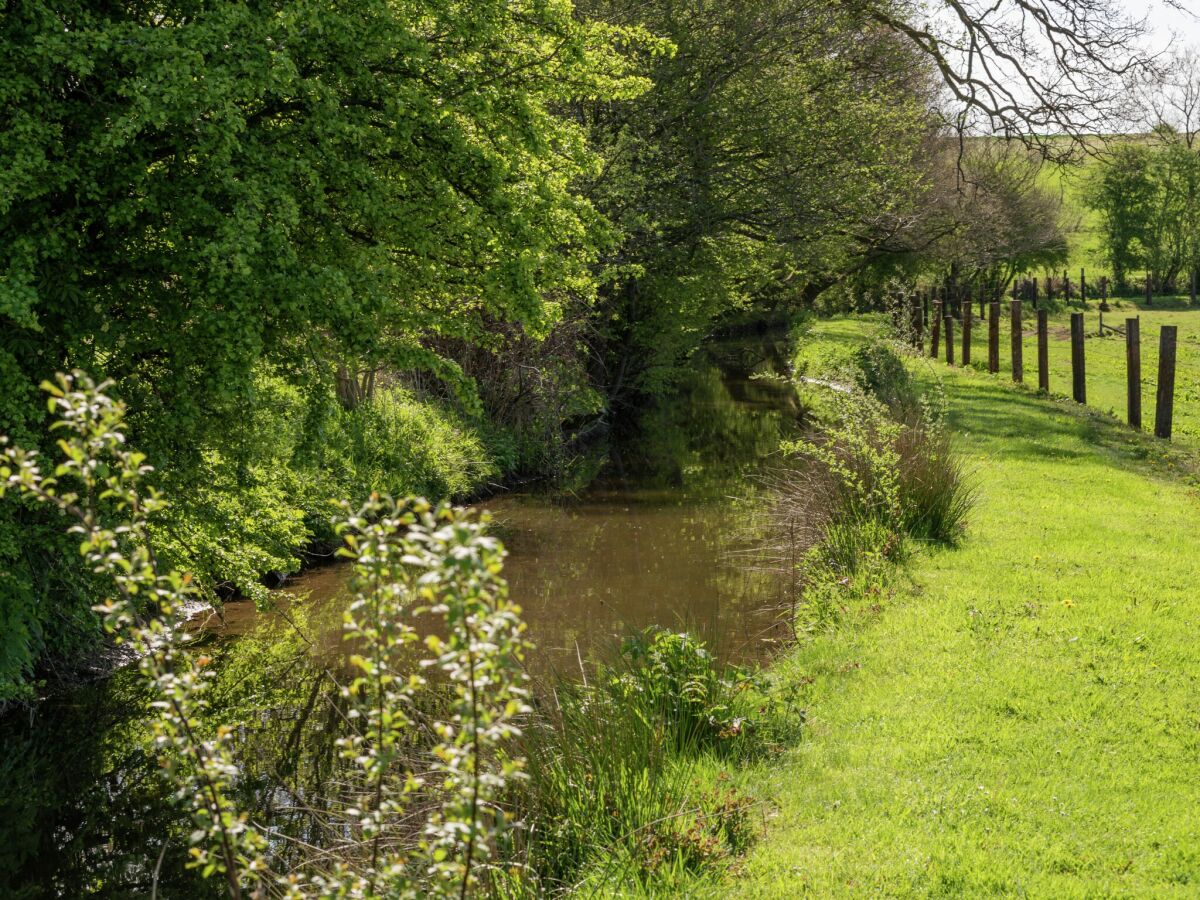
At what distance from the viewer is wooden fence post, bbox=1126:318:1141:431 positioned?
56.4 feet

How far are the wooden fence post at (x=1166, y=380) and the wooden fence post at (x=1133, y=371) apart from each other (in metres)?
0.51

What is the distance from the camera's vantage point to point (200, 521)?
1096 centimetres

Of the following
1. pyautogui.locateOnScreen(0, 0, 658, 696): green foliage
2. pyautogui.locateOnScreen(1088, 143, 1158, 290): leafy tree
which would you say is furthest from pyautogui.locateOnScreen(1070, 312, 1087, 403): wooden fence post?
pyautogui.locateOnScreen(1088, 143, 1158, 290): leafy tree

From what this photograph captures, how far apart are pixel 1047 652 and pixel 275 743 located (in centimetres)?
640

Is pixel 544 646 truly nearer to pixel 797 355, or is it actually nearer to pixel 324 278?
pixel 324 278

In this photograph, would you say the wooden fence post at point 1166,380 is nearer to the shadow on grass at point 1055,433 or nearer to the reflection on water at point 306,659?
the shadow on grass at point 1055,433

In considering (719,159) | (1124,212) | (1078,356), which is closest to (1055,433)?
(1078,356)

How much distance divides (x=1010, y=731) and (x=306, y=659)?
24.5 ft

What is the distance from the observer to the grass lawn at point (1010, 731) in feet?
17.7

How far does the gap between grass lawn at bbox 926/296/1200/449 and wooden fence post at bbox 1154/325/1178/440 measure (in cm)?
44

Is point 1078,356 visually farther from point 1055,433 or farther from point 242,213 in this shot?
point 242,213

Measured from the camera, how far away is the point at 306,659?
37.5 feet

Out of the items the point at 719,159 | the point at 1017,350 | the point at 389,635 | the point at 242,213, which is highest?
the point at 719,159

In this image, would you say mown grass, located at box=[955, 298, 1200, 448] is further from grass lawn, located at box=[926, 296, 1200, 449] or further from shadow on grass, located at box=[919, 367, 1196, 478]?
shadow on grass, located at box=[919, 367, 1196, 478]
